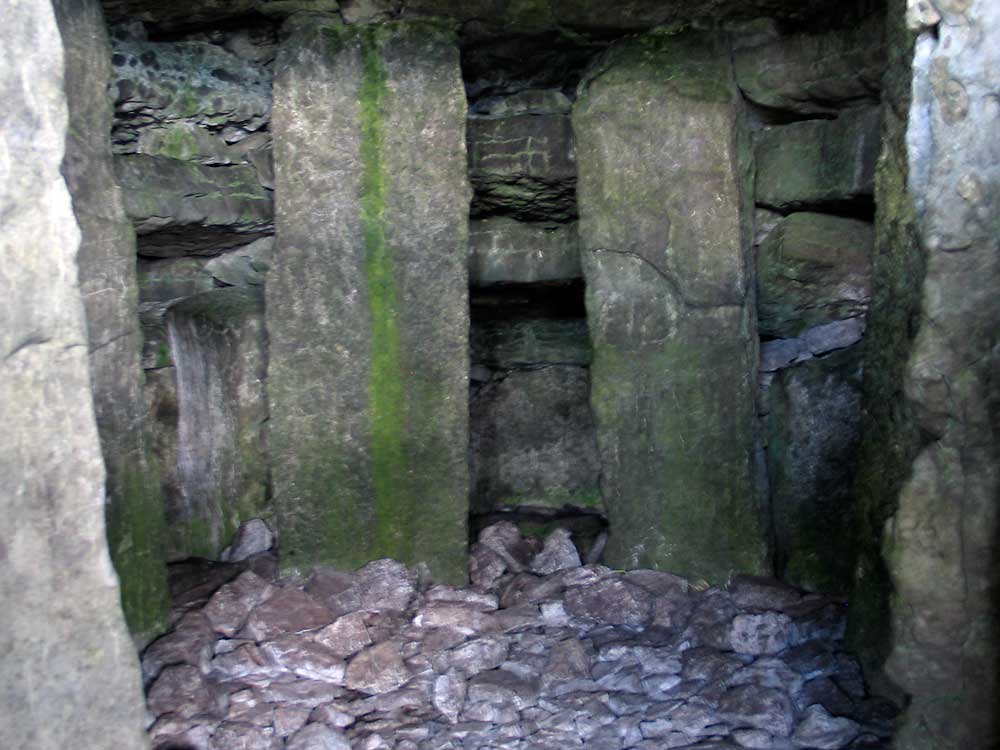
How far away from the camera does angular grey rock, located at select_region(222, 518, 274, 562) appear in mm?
3354

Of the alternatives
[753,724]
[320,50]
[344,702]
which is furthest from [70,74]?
[753,724]

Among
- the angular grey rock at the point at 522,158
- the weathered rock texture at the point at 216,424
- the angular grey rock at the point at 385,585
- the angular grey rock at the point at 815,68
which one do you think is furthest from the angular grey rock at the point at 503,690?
the angular grey rock at the point at 815,68

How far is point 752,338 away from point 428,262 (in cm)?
93

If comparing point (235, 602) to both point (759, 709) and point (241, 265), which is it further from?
point (759, 709)

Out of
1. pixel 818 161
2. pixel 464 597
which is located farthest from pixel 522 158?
pixel 464 597

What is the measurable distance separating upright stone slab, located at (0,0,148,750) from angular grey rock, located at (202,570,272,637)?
114 cm

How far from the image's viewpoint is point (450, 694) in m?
2.59

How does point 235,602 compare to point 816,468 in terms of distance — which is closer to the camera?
point 235,602

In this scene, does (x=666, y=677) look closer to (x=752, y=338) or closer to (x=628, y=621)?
(x=628, y=621)

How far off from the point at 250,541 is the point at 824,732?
69.8 inches

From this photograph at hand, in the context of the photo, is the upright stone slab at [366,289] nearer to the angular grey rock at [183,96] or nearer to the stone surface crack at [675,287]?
the angular grey rock at [183,96]

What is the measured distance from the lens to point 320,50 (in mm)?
3121

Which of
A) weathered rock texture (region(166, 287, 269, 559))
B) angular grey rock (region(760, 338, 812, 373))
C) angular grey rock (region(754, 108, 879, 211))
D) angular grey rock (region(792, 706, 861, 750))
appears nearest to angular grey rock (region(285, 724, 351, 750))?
angular grey rock (region(792, 706, 861, 750))

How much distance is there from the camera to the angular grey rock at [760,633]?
2748 mm
